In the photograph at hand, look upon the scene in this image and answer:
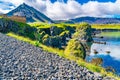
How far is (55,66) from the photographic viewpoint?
22.5 metres

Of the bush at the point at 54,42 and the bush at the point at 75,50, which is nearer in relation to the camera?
the bush at the point at 75,50

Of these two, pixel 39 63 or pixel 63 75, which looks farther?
pixel 39 63

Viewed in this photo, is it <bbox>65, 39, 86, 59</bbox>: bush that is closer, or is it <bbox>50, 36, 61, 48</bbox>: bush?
<bbox>65, 39, 86, 59</bbox>: bush

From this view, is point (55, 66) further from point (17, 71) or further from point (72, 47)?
point (72, 47)

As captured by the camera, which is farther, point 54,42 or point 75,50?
point 54,42

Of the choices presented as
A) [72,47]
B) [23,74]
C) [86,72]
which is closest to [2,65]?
[23,74]

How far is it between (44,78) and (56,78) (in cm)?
68

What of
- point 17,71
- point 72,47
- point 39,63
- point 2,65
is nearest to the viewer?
point 17,71

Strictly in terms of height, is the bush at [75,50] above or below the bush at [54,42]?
above

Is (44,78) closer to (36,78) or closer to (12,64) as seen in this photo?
(36,78)

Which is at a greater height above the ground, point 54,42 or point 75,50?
point 75,50

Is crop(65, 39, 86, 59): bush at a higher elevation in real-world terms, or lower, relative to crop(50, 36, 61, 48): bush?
higher

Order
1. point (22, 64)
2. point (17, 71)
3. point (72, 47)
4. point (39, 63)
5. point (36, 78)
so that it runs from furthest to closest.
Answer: point (72, 47) → point (39, 63) → point (22, 64) → point (17, 71) → point (36, 78)

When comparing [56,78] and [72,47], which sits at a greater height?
[56,78]
